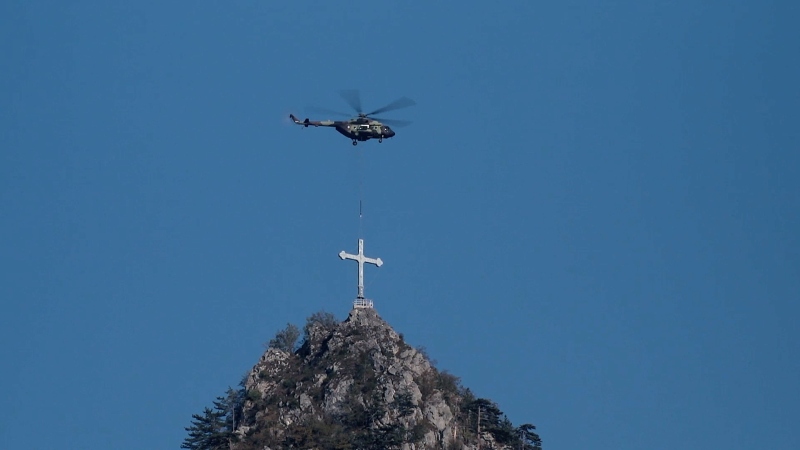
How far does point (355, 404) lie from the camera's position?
191 meters

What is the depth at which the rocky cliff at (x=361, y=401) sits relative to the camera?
616 feet

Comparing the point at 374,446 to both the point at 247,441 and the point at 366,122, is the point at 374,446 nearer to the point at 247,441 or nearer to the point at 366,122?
the point at 247,441

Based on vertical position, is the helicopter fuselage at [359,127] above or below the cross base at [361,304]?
above

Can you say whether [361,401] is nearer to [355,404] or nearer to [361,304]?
[355,404]

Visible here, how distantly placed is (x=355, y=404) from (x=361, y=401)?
1.96ft

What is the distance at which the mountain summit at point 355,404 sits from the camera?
188 meters

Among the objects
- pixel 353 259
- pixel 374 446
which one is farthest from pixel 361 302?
pixel 374 446

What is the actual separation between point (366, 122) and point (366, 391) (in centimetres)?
2010

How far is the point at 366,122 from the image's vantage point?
7721 inches

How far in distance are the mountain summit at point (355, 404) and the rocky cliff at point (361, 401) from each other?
0.07m

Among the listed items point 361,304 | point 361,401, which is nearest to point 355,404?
point 361,401

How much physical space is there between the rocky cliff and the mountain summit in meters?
0.07

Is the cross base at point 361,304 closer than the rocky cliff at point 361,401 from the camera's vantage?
No

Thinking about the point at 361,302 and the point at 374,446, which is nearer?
the point at 374,446
